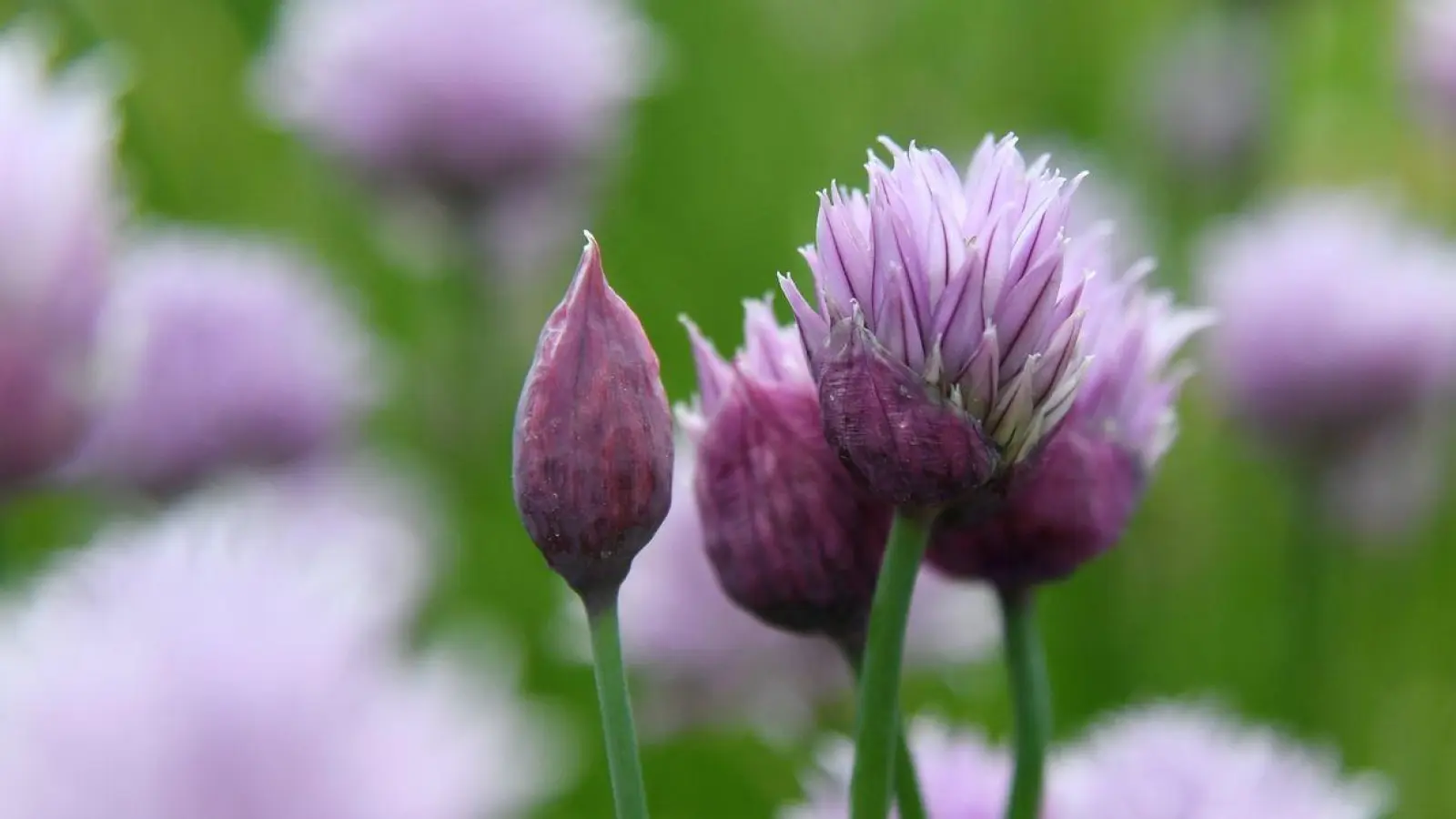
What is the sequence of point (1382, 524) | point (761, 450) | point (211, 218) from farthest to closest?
point (211, 218) < point (1382, 524) < point (761, 450)

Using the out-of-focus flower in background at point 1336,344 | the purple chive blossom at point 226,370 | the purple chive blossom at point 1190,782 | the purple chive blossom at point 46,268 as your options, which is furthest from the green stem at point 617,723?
the out-of-focus flower in background at point 1336,344

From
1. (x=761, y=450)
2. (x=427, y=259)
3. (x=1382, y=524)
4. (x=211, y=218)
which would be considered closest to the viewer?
(x=761, y=450)

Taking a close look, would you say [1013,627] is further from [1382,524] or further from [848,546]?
[1382,524]

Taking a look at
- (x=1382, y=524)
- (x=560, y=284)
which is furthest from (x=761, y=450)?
(x=560, y=284)

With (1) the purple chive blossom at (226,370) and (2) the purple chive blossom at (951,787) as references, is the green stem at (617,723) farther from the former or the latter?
(1) the purple chive blossom at (226,370)

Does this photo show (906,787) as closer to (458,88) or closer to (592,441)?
(592,441)
